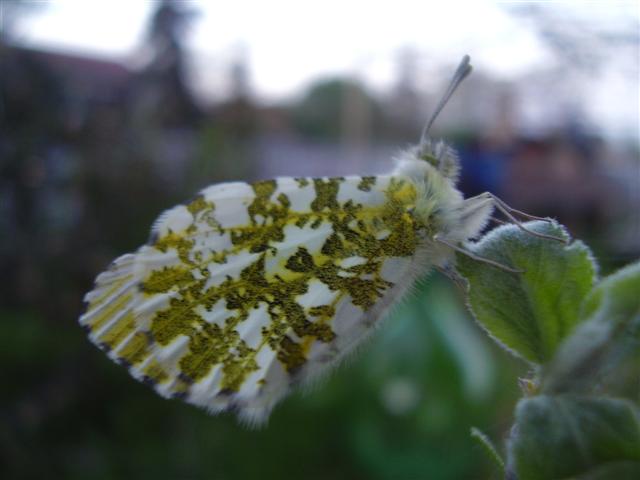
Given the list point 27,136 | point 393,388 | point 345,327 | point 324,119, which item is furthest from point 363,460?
point 324,119

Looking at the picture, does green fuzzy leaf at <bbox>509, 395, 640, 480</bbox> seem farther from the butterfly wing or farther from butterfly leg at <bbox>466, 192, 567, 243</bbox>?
the butterfly wing

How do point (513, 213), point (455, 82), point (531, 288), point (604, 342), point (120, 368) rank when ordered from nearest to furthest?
point (604, 342) → point (531, 288) → point (513, 213) → point (455, 82) → point (120, 368)

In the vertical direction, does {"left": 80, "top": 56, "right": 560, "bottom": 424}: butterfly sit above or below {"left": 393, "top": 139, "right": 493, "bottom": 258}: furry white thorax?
below

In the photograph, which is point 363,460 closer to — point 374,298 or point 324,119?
point 374,298

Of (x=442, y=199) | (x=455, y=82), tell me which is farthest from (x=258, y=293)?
(x=455, y=82)

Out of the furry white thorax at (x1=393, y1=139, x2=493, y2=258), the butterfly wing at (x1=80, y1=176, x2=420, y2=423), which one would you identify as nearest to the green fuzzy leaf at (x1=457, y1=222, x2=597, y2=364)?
the furry white thorax at (x1=393, y1=139, x2=493, y2=258)

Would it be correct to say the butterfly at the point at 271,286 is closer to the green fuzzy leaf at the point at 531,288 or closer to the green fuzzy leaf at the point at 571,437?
the green fuzzy leaf at the point at 531,288

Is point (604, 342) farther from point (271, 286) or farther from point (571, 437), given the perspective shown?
point (271, 286)
